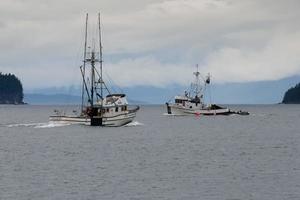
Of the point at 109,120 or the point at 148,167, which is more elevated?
the point at 109,120

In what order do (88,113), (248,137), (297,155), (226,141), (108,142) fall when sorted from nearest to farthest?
(297,155), (108,142), (226,141), (248,137), (88,113)

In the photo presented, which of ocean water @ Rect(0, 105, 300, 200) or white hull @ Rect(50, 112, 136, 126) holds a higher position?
white hull @ Rect(50, 112, 136, 126)

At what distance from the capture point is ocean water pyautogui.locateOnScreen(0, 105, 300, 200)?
174ft

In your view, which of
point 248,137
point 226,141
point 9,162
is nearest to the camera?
point 9,162

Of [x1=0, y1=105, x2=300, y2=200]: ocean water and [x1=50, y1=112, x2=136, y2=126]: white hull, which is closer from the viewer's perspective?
[x1=0, y1=105, x2=300, y2=200]: ocean water

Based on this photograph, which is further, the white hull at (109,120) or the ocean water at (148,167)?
the white hull at (109,120)

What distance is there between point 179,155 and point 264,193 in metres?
29.0

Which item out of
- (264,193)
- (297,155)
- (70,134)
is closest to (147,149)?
(297,155)

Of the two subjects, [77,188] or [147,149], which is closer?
[77,188]

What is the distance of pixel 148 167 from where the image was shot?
6869 centimetres

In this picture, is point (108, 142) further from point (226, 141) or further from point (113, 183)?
point (113, 183)

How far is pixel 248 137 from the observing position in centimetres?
11638

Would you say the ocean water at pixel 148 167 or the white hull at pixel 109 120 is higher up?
the white hull at pixel 109 120

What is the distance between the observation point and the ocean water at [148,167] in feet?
174
